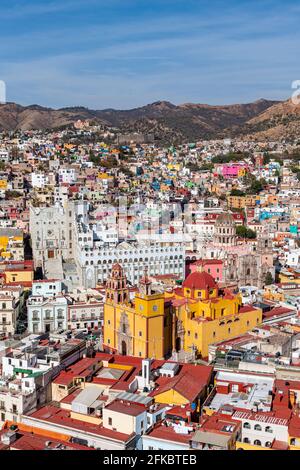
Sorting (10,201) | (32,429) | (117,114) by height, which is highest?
(117,114)

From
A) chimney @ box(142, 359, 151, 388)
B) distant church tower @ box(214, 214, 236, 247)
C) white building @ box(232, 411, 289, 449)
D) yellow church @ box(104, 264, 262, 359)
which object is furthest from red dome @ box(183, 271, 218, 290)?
distant church tower @ box(214, 214, 236, 247)

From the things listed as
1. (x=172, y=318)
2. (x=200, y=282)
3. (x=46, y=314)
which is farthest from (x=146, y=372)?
(x=46, y=314)

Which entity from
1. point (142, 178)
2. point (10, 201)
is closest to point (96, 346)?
point (10, 201)

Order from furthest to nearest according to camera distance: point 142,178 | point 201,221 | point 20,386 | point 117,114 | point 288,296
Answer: point 117,114 → point 142,178 → point 201,221 → point 288,296 → point 20,386

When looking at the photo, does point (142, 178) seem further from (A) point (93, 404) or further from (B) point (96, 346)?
(A) point (93, 404)

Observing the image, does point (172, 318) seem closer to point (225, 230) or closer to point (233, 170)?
point (225, 230)
